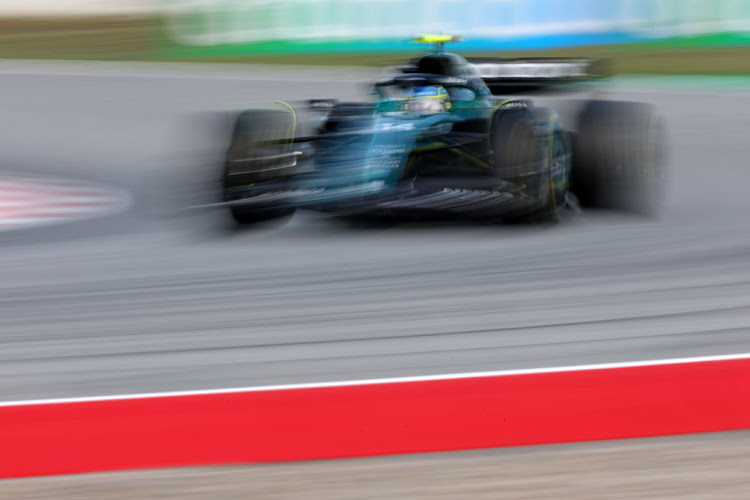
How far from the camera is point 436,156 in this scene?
5410 mm

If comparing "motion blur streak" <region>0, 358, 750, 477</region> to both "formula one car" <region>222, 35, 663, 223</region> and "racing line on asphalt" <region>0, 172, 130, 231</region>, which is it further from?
"racing line on asphalt" <region>0, 172, 130, 231</region>

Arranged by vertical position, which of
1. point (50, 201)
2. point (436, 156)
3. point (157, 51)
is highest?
point (436, 156)

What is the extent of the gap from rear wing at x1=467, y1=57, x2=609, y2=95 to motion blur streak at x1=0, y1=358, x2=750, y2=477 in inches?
139

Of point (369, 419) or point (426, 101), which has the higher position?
point (426, 101)

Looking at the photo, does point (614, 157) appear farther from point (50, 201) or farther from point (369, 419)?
point (50, 201)

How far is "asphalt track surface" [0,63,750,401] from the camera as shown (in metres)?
3.48

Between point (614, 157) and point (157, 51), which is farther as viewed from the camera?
point (157, 51)

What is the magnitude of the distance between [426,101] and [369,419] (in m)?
2.88

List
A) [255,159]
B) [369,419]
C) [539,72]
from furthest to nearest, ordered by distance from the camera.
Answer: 1. [539,72]
2. [255,159]
3. [369,419]

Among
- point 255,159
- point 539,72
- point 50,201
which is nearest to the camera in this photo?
point 255,159

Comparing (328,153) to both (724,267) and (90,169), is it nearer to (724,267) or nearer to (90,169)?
(724,267)

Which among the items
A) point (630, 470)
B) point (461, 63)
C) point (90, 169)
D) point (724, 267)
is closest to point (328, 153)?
point (461, 63)

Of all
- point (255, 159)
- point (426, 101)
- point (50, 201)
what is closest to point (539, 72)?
point (426, 101)

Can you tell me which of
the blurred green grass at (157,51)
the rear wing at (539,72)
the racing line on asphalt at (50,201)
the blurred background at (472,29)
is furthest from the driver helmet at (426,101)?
the blurred background at (472,29)
